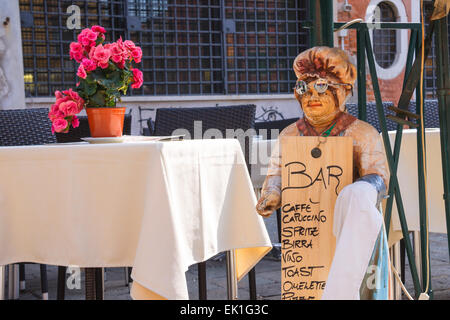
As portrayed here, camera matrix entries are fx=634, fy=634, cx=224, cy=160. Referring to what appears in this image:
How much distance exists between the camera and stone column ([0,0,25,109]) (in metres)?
6.66

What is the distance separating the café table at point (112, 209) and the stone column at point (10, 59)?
5.08 m

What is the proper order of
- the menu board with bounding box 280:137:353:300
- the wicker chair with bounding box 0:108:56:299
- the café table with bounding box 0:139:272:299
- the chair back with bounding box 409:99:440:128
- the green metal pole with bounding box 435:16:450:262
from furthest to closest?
the chair back with bounding box 409:99:440:128 → the wicker chair with bounding box 0:108:56:299 → the café table with bounding box 0:139:272:299 → the green metal pole with bounding box 435:16:450:262 → the menu board with bounding box 280:137:353:300

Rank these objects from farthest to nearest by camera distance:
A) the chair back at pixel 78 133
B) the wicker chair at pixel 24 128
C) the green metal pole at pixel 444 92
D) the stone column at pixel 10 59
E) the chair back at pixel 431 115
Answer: the stone column at pixel 10 59 → the chair back at pixel 431 115 → the chair back at pixel 78 133 → the wicker chair at pixel 24 128 → the green metal pole at pixel 444 92

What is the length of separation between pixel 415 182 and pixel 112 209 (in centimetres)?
115

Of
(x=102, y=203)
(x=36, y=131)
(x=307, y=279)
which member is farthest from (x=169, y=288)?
(x=36, y=131)

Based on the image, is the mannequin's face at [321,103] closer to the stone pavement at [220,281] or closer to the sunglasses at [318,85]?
the sunglasses at [318,85]

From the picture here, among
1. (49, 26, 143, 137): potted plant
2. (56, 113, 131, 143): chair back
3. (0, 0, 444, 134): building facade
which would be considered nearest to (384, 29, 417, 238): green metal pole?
(49, 26, 143, 137): potted plant

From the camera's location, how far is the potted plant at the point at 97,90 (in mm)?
2100

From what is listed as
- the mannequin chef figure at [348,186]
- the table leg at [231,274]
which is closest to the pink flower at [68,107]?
the table leg at [231,274]

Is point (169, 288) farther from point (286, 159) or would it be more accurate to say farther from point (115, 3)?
point (115, 3)

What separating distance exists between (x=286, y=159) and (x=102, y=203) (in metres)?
0.69

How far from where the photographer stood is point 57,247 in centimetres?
184

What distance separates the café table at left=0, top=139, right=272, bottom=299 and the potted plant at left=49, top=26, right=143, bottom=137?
0.27 m

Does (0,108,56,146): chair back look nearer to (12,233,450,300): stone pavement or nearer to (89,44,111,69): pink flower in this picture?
(12,233,450,300): stone pavement
